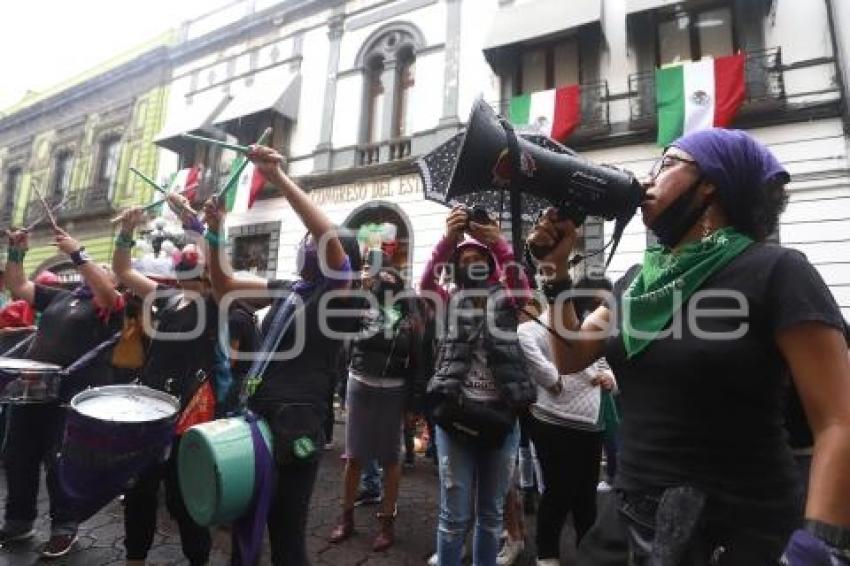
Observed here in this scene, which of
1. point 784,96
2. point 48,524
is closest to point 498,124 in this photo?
point 48,524

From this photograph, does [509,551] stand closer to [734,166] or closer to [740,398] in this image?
[740,398]

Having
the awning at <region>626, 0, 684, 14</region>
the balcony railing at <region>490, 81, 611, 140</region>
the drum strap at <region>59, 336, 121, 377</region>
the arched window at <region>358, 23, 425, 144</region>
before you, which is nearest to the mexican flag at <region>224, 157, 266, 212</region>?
the arched window at <region>358, 23, 425, 144</region>

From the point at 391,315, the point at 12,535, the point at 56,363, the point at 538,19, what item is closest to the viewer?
the point at 12,535

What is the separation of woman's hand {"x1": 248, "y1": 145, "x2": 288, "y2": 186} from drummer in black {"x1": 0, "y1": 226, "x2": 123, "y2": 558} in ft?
6.23

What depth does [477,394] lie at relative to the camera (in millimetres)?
2904

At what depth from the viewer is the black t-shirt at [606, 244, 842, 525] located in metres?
1.24

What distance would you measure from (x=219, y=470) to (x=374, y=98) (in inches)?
469

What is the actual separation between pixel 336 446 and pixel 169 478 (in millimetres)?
4186

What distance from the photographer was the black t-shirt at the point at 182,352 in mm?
2865

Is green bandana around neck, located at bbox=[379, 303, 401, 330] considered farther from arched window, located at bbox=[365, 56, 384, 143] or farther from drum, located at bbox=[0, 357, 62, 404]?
arched window, located at bbox=[365, 56, 384, 143]

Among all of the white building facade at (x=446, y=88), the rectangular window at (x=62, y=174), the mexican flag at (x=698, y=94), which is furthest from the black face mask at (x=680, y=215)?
→ the rectangular window at (x=62, y=174)

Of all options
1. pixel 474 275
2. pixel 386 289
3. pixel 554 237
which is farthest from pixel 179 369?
pixel 554 237

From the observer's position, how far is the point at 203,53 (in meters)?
15.6

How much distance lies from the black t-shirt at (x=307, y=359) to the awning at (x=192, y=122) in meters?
12.9
